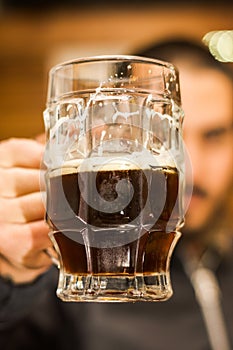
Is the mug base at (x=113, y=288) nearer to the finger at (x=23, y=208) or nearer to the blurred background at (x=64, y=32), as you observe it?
the finger at (x=23, y=208)

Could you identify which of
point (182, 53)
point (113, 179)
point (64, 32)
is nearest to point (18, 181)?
point (113, 179)

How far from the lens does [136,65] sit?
3.01 feet

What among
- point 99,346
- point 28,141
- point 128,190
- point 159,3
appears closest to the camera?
point 128,190

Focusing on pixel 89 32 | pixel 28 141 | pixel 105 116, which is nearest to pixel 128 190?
pixel 105 116

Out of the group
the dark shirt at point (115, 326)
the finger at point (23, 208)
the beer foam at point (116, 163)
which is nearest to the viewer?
the beer foam at point (116, 163)

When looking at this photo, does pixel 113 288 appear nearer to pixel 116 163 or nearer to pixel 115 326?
pixel 116 163

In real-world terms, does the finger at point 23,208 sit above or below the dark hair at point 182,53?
below

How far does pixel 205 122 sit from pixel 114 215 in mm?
1524

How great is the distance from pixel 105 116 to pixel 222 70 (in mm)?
1644

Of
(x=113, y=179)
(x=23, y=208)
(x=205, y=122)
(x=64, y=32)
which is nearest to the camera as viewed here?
(x=113, y=179)

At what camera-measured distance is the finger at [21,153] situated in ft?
3.54

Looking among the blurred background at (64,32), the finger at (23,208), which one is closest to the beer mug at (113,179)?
the finger at (23,208)

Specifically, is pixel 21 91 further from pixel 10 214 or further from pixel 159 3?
pixel 10 214

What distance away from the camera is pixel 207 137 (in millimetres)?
2369
